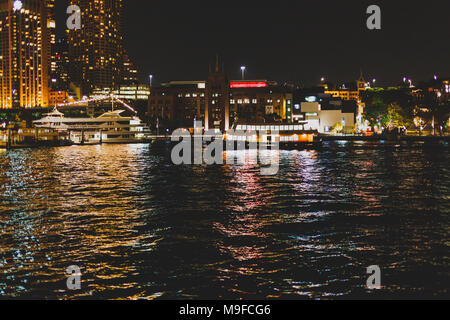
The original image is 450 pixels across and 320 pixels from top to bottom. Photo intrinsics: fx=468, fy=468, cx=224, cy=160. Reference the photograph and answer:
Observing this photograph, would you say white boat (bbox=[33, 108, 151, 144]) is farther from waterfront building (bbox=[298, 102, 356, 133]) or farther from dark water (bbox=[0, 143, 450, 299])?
dark water (bbox=[0, 143, 450, 299])

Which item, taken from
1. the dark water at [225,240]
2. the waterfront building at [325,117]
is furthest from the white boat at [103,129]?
→ the dark water at [225,240]

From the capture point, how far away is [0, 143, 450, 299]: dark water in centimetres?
1280

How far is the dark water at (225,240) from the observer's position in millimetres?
12805

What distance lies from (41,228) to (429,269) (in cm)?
1507

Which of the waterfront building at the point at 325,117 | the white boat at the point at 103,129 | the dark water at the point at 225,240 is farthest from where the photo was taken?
the waterfront building at the point at 325,117

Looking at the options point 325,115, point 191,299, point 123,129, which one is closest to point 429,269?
point 191,299

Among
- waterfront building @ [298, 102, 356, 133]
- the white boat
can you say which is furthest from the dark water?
waterfront building @ [298, 102, 356, 133]

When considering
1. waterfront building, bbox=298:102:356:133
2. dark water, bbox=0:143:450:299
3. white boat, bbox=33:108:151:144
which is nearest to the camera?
dark water, bbox=0:143:450:299

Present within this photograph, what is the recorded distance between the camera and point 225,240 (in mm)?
17859

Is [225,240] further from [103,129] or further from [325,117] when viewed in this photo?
[325,117]

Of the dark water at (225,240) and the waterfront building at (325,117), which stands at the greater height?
the waterfront building at (325,117)

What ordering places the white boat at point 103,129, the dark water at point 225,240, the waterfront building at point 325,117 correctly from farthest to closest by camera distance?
the waterfront building at point 325,117 < the white boat at point 103,129 < the dark water at point 225,240

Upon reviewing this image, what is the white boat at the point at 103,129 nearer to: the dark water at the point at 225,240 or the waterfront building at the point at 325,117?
the waterfront building at the point at 325,117
